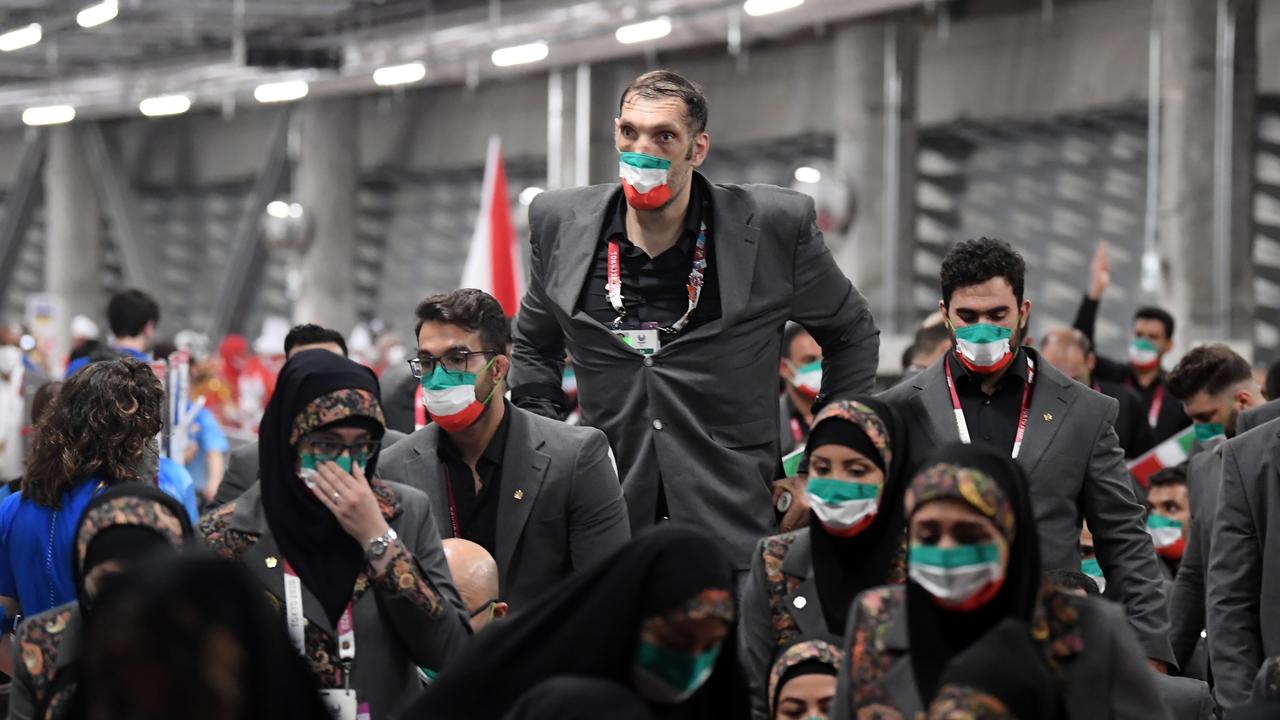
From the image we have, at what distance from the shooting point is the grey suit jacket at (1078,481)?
5.19m

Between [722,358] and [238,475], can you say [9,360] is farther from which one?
[722,358]

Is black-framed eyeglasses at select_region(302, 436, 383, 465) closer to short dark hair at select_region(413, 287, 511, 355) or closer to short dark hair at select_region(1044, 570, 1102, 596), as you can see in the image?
short dark hair at select_region(413, 287, 511, 355)

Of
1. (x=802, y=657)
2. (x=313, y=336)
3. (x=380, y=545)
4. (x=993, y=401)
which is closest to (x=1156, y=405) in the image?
(x=313, y=336)

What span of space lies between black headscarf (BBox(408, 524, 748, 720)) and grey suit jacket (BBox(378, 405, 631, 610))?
163cm

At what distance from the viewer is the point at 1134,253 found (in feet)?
54.1

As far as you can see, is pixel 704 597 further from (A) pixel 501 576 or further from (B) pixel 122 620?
(A) pixel 501 576

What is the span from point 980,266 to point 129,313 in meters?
5.52

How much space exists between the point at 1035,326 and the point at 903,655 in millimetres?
14099

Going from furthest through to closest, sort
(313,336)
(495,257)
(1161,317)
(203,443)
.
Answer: (495,257) < (1161,317) < (203,443) < (313,336)

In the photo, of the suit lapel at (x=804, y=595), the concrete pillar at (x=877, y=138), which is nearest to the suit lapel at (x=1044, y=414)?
the suit lapel at (x=804, y=595)

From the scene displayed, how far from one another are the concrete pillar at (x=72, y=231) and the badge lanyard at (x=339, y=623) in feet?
89.5

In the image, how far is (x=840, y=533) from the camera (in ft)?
14.6

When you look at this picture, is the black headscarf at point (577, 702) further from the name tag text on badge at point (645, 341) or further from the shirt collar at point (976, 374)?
the shirt collar at point (976, 374)

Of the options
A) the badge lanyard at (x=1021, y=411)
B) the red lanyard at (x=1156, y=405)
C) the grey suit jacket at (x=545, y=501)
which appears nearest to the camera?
the grey suit jacket at (x=545, y=501)
